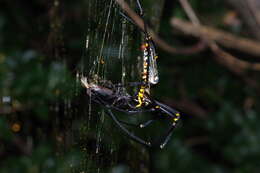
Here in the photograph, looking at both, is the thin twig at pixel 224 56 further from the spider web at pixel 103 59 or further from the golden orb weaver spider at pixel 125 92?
the golden orb weaver spider at pixel 125 92

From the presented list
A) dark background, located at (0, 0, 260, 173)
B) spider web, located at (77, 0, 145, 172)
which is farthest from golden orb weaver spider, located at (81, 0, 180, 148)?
dark background, located at (0, 0, 260, 173)

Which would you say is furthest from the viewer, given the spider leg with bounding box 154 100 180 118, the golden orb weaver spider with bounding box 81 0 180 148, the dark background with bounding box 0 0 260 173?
the dark background with bounding box 0 0 260 173

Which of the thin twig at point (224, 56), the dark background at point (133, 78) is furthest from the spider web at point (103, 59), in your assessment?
the thin twig at point (224, 56)

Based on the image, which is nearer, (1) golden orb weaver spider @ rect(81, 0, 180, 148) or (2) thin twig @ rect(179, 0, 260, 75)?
(1) golden orb weaver spider @ rect(81, 0, 180, 148)

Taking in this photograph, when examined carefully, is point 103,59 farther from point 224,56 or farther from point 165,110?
point 224,56

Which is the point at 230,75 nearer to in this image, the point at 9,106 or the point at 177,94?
the point at 177,94

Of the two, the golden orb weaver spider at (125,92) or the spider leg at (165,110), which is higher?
the golden orb weaver spider at (125,92)

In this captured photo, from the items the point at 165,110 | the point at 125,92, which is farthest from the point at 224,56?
the point at 125,92

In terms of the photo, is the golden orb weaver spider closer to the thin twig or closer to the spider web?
the spider web
